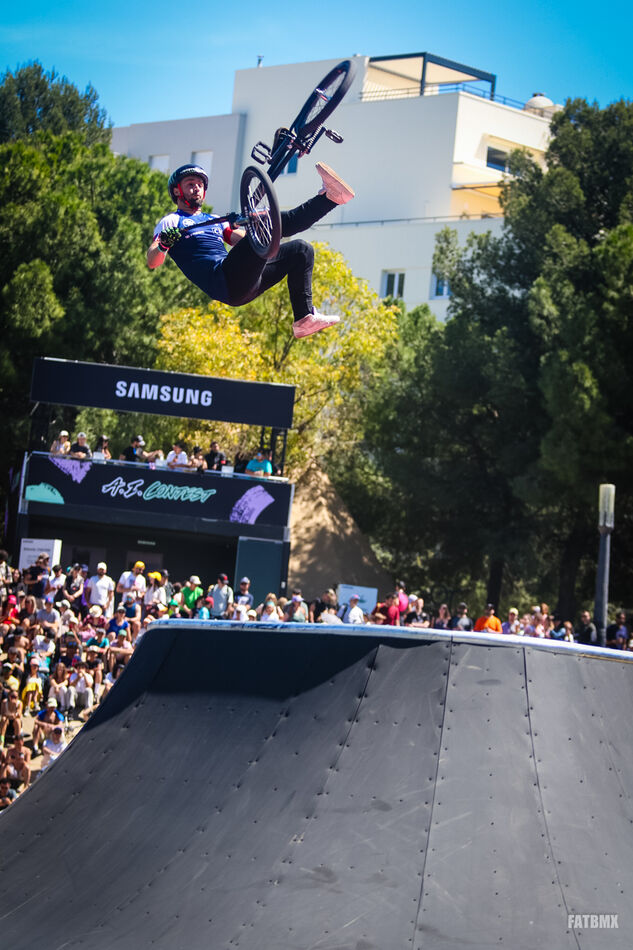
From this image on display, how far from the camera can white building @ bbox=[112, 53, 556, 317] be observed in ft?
153

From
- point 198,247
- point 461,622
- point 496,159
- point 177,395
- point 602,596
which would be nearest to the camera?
point 198,247

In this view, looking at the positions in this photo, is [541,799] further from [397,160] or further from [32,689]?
[397,160]

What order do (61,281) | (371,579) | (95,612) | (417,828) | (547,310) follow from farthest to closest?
(371,579) < (61,281) < (547,310) < (95,612) < (417,828)

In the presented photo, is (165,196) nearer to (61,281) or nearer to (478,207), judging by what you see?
(61,281)

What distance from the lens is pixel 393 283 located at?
47406 mm

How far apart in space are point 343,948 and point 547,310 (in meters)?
25.9

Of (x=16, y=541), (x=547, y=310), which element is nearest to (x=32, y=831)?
(x=16, y=541)

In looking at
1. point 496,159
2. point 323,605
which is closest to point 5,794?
point 323,605

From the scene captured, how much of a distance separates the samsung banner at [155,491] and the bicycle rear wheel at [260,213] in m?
16.7

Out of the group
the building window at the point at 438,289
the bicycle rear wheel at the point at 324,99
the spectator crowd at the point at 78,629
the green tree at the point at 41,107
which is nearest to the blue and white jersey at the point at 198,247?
the bicycle rear wheel at the point at 324,99

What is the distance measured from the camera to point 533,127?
168 feet

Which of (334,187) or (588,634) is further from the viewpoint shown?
(588,634)

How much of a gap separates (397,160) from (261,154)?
141ft

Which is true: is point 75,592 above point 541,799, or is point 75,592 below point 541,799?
above
